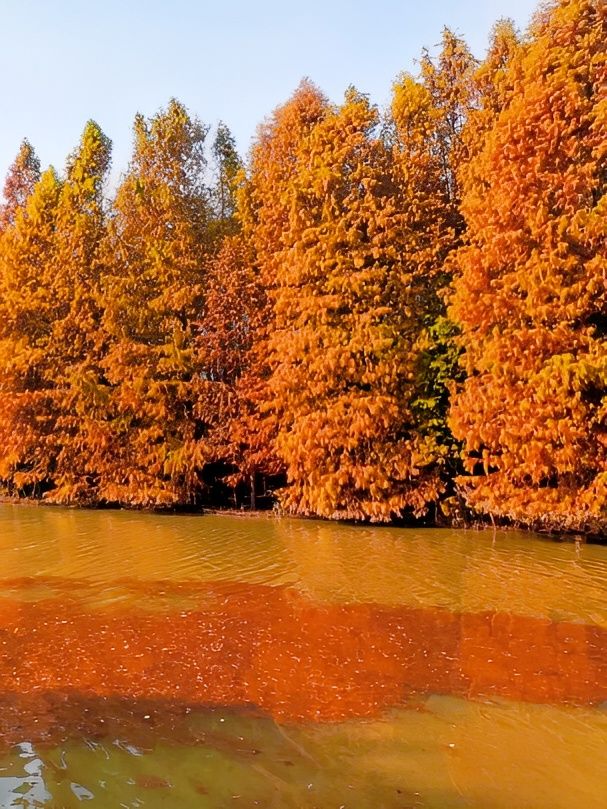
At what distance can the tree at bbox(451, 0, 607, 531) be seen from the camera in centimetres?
1343

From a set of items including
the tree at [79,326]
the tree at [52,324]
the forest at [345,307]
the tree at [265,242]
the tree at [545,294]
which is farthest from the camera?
the tree at [52,324]

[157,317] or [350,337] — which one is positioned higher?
[157,317]

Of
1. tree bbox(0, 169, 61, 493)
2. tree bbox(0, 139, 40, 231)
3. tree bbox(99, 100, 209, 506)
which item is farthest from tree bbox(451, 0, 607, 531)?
tree bbox(0, 139, 40, 231)

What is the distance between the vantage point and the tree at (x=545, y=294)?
1343 cm

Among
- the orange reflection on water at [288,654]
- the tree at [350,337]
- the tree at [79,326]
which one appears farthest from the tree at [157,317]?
the orange reflection on water at [288,654]

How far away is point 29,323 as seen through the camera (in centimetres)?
2186

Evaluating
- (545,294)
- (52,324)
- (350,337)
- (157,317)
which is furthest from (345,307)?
(52,324)

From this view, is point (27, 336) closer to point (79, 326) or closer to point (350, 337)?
point (79, 326)

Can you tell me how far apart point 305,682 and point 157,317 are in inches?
607

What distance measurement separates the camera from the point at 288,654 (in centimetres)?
730

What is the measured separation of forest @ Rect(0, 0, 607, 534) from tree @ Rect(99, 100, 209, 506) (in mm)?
72

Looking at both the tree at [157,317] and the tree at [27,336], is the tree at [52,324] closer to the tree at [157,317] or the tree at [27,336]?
the tree at [27,336]

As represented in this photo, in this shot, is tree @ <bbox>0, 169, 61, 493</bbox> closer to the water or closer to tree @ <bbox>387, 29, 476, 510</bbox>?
the water

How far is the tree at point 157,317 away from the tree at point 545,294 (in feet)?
27.2
